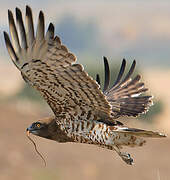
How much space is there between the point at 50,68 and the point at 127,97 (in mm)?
3022

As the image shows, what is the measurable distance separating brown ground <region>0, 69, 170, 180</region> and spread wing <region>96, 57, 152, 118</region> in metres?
5.35

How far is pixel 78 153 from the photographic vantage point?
19.4 meters

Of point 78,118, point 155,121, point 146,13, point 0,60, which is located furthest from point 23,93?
point 146,13

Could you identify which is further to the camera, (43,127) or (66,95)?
(43,127)

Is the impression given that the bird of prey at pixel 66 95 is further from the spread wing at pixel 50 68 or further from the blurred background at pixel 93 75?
the blurred background at pixel 93 75

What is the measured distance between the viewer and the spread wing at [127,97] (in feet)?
34.6

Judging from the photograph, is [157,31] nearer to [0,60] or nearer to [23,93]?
[0,60]

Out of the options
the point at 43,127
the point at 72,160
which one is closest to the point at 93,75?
the point at 72,160

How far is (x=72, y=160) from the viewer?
18.6 metres

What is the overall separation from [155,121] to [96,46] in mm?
45203

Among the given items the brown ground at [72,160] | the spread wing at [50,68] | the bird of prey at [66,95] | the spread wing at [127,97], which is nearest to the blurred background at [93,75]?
the brown ground at [72,160]

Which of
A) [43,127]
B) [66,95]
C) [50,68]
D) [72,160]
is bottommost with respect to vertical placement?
[72,160]

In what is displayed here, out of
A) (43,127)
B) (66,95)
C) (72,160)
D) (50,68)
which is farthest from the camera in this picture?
(72,160)

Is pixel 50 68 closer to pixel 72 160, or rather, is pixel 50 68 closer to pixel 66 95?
pixel 66 95
